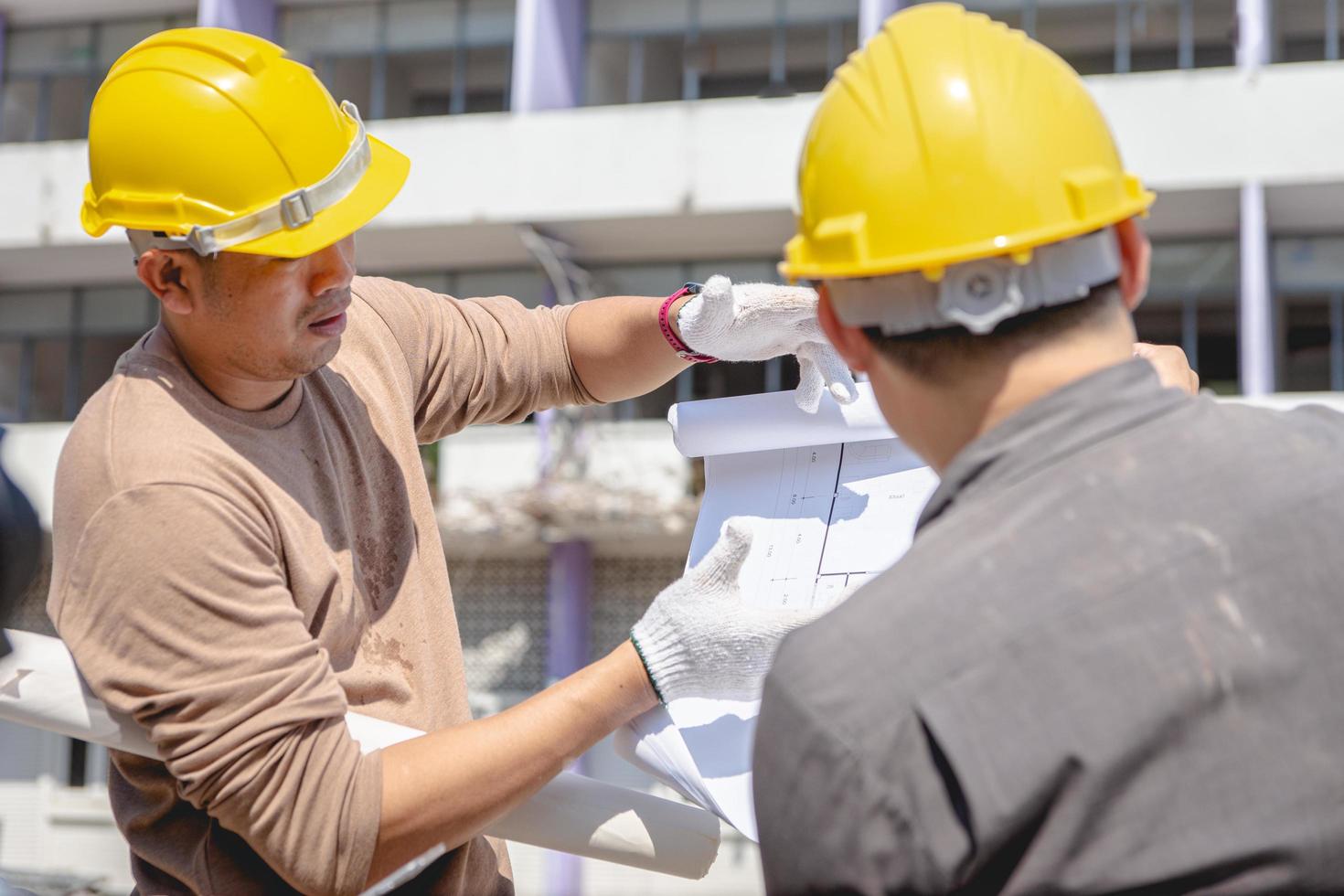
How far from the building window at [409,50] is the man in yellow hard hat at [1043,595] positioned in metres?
14.9

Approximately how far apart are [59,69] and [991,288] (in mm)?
17544

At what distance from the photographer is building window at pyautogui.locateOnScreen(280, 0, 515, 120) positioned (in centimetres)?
1555

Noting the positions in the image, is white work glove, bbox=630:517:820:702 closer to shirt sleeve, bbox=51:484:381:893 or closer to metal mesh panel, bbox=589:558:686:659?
shirt sleeve, bbox=51:484:381:893

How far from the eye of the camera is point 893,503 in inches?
82.4

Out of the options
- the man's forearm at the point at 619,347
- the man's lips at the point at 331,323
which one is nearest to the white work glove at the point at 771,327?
the man's forearm at the point at 619,347

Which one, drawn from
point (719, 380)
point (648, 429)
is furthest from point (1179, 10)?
point (648, 429)

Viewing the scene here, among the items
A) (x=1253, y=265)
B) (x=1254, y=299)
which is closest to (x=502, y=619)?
(x=1254, y=299)

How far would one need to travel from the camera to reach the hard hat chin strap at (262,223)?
184cm

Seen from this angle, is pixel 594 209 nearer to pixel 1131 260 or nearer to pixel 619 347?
pixel 619 347

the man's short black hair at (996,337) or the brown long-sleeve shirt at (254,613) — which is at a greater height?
the man's short black hair at (996,337)

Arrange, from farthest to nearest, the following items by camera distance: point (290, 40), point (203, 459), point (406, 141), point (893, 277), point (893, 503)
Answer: point (290, 40), point (406, 141), point (893, 503), point (203, 459), point (893, 277)

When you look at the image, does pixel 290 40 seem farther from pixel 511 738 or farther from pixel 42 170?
pixel 511 738

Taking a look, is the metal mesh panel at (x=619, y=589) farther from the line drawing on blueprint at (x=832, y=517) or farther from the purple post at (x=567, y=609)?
the line drawing on blueprint at (x=832, y=517)

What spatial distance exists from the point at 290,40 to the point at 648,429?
6429 millimetres
